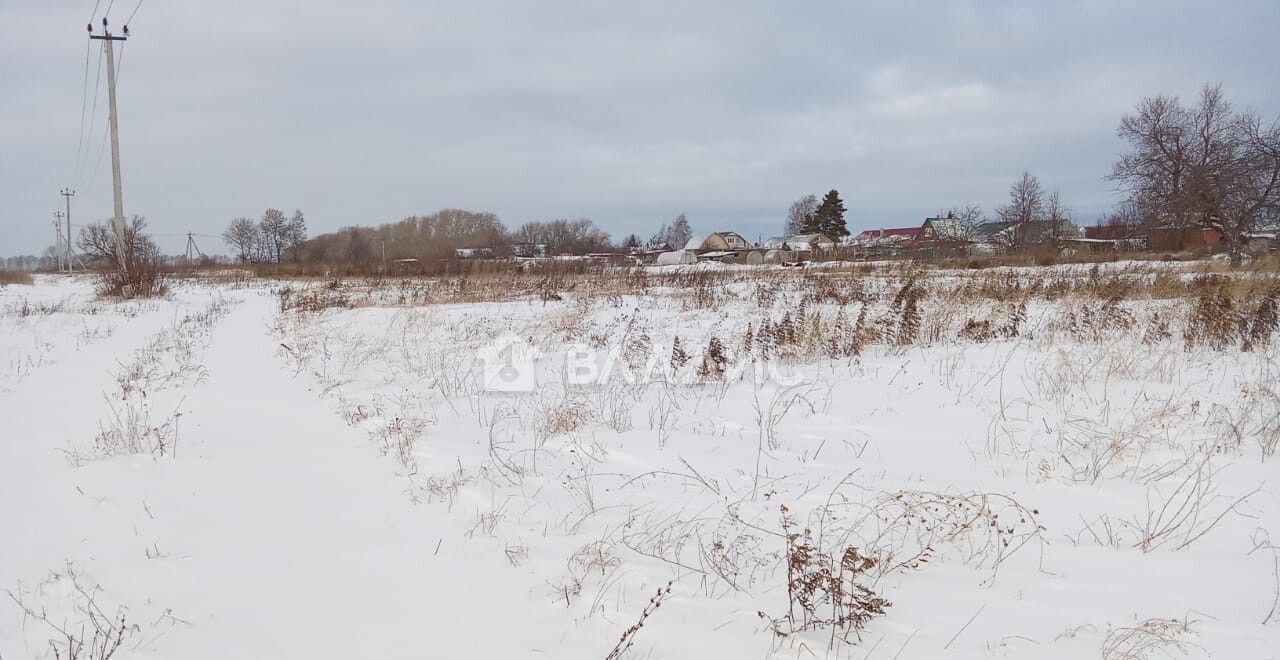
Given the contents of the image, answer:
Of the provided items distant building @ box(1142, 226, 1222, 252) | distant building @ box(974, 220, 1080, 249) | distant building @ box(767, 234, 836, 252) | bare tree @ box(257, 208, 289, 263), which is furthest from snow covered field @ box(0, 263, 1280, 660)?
bare tree @ box(257, 208, 289, 263)

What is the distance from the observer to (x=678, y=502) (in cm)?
340

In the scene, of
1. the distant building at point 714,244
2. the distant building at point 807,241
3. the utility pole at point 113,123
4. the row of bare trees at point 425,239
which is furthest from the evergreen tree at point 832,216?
the utility pole at point 113,123

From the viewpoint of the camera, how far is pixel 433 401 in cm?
578

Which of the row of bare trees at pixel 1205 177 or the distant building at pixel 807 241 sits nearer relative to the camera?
the row of bare trees at pixel 1205 177

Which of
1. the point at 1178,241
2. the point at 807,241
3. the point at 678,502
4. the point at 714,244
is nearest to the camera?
the point at 678,502

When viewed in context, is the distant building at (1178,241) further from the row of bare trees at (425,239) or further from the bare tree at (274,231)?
the bare tree at (274,231)

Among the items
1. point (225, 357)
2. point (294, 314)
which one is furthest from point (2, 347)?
point (294, 314)

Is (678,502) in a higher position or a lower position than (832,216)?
lower

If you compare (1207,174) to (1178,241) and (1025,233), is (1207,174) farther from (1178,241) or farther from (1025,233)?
(1025,233)

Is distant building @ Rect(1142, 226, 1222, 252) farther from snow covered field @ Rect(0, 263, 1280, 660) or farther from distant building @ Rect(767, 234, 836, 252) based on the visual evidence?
distant building @ Rect(767, 234, 836, 252)

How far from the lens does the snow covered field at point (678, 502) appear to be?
228 cm

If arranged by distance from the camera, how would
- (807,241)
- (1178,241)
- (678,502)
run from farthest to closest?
(807,241)
(1178,241)
(678,502)

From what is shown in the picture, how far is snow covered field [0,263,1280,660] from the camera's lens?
2279mm

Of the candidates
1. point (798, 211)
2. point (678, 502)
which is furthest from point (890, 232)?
point (678, 502)
